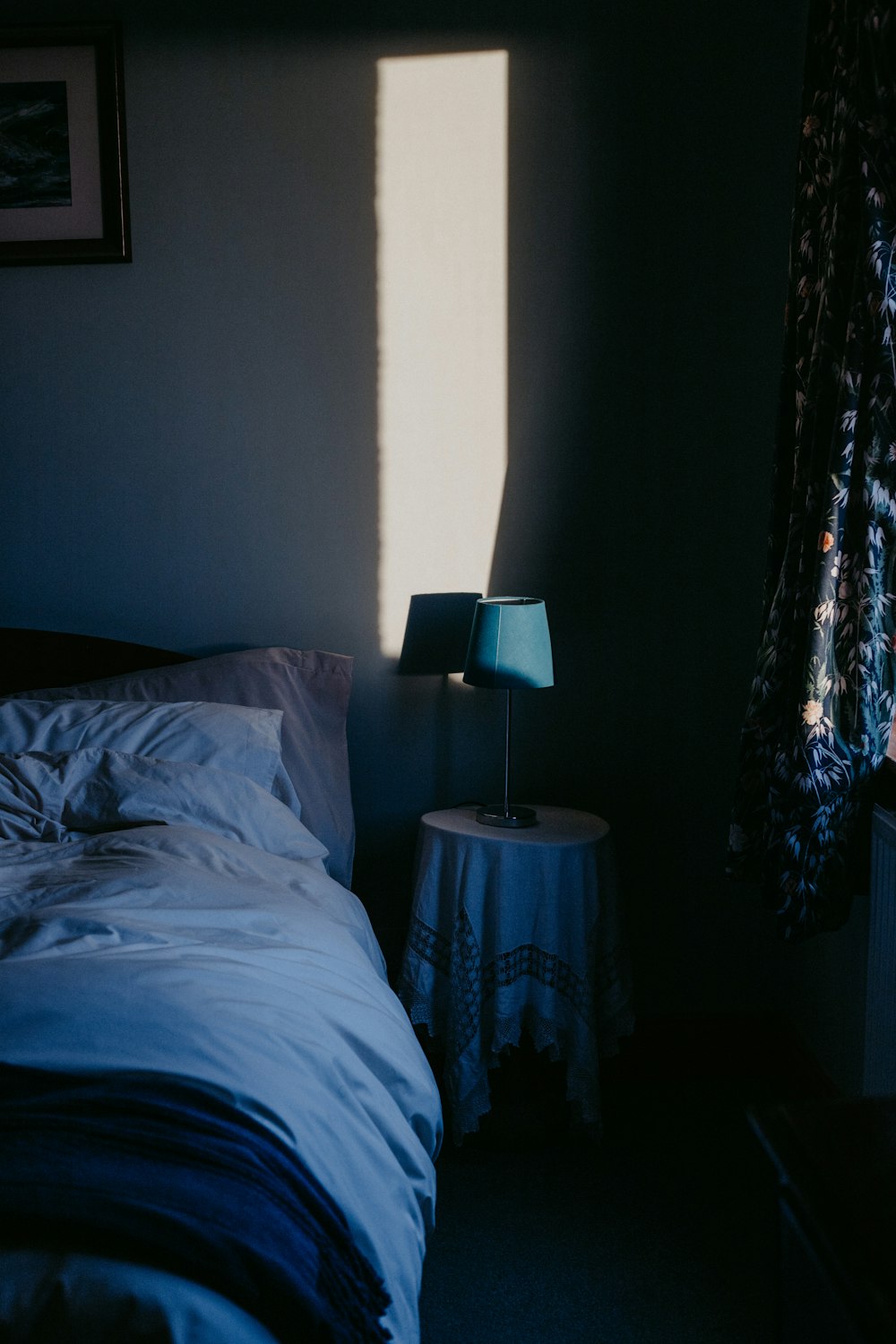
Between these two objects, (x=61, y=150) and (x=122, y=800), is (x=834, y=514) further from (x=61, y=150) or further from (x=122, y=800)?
(x=61, y=150)

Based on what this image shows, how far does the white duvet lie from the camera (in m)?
1.22

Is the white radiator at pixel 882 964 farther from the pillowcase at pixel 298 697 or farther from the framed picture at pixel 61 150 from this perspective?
the framed picture at pixel 61 150

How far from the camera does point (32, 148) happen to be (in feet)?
8.48

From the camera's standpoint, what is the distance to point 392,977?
2.72 meters

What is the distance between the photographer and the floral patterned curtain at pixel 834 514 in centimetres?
173

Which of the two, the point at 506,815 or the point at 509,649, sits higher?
the point at 509,649

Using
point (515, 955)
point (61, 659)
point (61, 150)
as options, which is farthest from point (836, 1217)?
point (61, 150)

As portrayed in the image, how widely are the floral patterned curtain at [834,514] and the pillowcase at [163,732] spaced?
3.18 feet

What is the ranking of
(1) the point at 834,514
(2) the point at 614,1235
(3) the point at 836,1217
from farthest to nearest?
(2) the point at 614,1235 → (1) the point at 834,514 → (3) the point at 836,1217

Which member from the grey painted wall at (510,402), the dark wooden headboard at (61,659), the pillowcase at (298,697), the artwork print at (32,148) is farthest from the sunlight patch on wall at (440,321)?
the artwork print at (32,148)

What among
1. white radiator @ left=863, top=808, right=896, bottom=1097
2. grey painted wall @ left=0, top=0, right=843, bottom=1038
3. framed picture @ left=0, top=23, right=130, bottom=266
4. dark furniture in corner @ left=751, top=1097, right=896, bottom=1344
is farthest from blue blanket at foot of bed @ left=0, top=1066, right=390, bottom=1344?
framed picture @ left=0, top=23, right=130, bottom=266

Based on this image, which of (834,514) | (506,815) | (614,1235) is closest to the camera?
(834,514)

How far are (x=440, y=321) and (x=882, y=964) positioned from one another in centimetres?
167

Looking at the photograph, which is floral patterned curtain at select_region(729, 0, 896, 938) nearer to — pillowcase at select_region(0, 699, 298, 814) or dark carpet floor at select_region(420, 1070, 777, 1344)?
dark carpet floor at select_region(420, 1070, 777, 1344)
